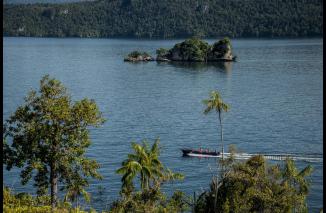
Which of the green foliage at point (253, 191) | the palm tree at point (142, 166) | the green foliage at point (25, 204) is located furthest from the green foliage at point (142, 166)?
the green foliage at point (25, 204)

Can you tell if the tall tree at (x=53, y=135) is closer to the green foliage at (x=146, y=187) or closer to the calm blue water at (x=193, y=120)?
the green foliage at (x=146, y=187)

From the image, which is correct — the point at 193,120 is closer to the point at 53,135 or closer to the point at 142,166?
the point at 142,166

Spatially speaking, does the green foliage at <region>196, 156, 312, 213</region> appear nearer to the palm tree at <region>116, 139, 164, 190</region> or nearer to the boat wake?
the palm tree at <region>116, 139, 164, 190</region>

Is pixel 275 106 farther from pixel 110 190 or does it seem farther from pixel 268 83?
pixel 110 190

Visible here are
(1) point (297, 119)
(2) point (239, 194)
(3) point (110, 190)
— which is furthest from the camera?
(1) point (297, 119)

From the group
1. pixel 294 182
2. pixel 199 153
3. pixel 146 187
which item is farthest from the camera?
pixel 199 153

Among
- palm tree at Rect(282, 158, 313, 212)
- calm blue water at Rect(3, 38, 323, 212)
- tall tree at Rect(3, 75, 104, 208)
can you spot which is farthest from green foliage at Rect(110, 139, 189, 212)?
calm blue water at Rect(3, 38, 323, 212)

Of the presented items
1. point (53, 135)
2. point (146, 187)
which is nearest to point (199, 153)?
point (146, 187)

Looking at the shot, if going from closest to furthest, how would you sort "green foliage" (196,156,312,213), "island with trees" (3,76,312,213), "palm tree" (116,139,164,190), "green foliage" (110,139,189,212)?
"green foliage" (110,139,189,212), "green foliage" (196,156,312,213), "island with trees" (3,76,312,213), "palm tree" (116,139,164,190)

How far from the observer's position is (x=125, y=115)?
130 metres

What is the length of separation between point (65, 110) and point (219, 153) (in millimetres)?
49085

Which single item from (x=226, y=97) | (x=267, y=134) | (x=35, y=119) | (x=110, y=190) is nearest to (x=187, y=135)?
(x=267, y=134)

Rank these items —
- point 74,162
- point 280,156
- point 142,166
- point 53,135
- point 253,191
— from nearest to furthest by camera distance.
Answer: point 253,191 → point 53,135 → point 74,162 → point 142,166 → point 280,156

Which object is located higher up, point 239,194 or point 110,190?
point 239,194
